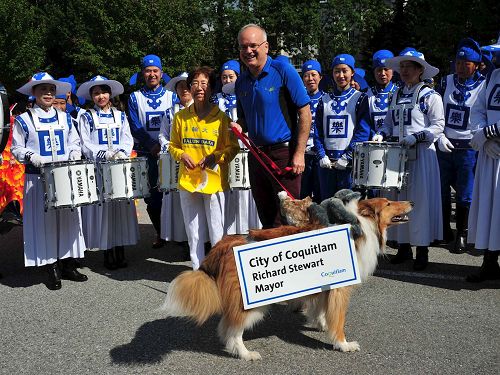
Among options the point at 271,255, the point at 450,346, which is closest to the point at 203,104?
the point at 271,255

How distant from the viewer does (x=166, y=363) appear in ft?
13.2

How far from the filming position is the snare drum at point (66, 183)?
18.2 feet

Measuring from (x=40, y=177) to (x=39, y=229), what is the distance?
0.61m

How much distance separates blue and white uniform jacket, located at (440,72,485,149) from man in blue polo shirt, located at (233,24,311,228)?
3.32 meters

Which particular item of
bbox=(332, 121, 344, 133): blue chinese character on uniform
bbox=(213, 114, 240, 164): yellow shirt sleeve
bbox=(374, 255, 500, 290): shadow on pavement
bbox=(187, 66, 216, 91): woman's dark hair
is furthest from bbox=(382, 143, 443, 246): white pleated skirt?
bbox=(187, 66, 216, 91): woman's dark hair

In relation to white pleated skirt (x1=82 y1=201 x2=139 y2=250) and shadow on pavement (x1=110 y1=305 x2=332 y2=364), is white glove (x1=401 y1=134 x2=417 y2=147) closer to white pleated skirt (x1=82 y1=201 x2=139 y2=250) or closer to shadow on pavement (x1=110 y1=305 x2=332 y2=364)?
shadow on pavement (x1=110 y1=305 x2=332 y2=364)

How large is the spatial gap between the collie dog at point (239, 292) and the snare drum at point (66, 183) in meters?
2.12

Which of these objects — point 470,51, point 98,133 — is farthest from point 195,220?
point 470,51

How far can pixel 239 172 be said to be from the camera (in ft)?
20.4

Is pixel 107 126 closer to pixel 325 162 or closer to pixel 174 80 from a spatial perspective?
pixel 174 80

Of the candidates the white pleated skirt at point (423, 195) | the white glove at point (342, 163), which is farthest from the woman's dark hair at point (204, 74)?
the white pleated skirt at point (423, 195)

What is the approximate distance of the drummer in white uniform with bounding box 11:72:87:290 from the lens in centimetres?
589

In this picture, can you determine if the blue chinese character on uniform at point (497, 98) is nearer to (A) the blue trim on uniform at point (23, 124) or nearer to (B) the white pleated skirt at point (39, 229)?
(B) the white pleated skirt at point (39, 229)

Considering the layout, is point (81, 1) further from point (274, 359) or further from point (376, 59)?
point (274, 359)
